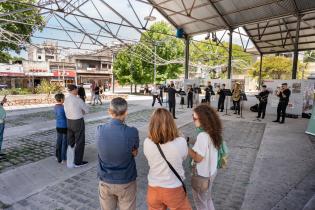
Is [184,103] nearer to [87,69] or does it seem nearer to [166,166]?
[166,166]

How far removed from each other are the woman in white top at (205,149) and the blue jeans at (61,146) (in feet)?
11.8

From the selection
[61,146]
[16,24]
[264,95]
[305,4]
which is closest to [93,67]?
[16,24]

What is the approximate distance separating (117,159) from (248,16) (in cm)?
1374

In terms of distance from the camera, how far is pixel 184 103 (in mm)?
18078

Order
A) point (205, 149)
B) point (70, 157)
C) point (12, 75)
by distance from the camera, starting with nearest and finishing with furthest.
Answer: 1. point (205, 149)
2. point (70, 157)
3. point (12, 75)

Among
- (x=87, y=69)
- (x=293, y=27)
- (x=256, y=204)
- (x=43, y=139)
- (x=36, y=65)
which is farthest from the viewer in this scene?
(x=87, y=69)

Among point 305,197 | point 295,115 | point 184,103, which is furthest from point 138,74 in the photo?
point 305,197

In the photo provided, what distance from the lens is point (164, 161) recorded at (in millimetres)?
2061

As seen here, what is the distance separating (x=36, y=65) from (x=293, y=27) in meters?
40.5

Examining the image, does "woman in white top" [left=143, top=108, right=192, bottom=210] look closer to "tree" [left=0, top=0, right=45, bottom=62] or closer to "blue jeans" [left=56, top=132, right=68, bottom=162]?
"blue jeans" [left=56, top=132, right=68, bottom=162]

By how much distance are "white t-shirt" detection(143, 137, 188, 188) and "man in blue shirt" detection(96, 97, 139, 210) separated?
0.26m

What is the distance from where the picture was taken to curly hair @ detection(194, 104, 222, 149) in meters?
2.38

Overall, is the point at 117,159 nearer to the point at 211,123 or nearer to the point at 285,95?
the point at 211,123

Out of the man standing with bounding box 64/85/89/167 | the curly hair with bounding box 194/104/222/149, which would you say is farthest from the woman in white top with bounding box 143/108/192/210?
the man standing with bounding box 64/85/89/167
